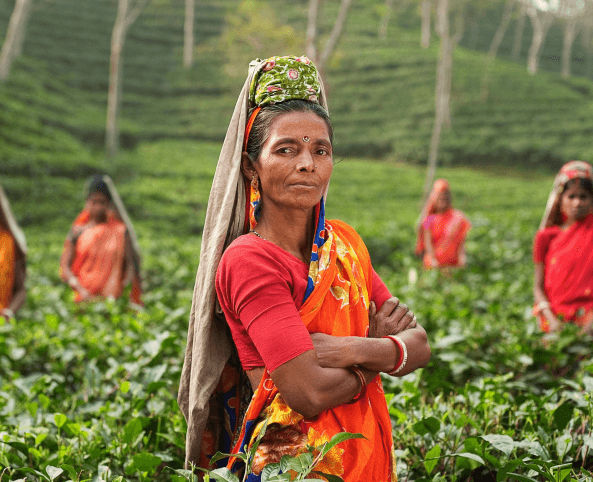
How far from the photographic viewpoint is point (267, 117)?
1527 mm

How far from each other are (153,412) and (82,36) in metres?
29.8

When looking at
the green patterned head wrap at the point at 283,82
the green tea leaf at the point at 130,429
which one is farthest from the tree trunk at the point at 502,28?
the green tea leaf at the point at 130,429

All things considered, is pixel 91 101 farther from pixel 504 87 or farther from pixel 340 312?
pixel 340 312

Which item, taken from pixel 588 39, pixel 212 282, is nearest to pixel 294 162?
pixel 212 282

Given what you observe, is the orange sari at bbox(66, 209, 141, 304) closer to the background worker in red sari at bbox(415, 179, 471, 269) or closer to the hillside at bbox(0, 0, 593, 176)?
the background worker in red sari at bbox(415, 179, 471, 269)

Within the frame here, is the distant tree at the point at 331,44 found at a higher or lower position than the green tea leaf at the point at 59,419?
higher

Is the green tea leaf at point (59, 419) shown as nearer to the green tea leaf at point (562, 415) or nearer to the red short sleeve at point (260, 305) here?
the red short sleeve at point (260, 305)

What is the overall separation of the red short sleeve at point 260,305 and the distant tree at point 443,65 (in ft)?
49.2

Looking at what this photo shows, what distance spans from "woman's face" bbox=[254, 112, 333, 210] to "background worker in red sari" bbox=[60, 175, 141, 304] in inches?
168

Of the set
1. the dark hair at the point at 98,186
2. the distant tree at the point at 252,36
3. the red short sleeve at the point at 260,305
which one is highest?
the distant tree at the point at 252,36

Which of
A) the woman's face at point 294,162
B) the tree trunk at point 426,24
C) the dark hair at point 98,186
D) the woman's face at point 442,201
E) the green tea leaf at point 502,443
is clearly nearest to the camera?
the woman's face at point 294,162

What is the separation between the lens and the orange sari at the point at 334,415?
4.53ft

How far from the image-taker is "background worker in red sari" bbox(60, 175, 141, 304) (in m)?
5.61

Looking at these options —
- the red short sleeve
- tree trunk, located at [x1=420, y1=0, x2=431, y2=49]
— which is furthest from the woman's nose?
tree trunk, located at [x1=420, y1=0, x2=431, y2=49]
